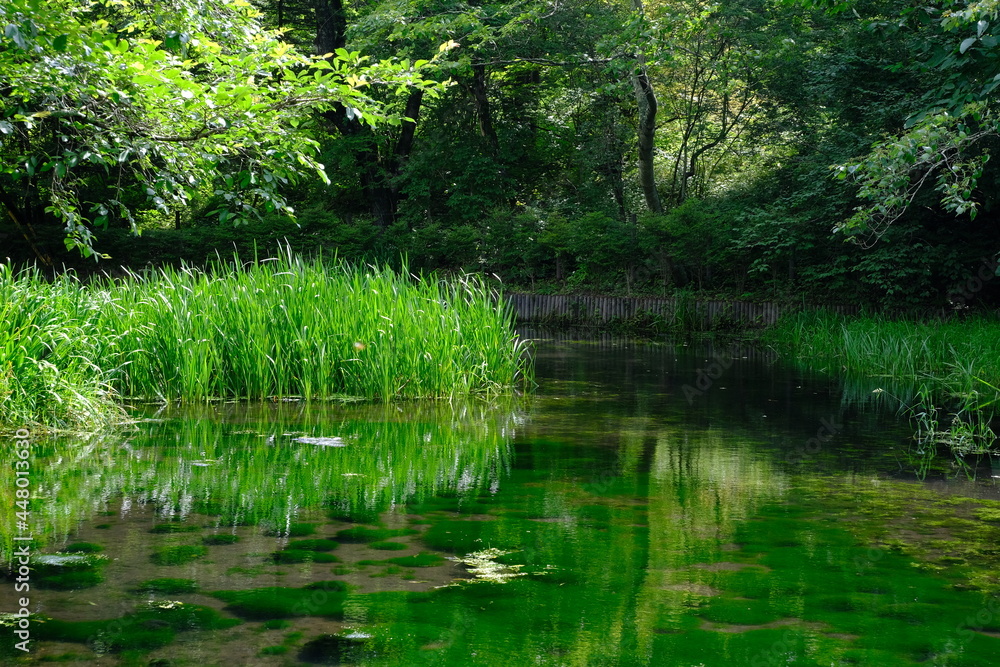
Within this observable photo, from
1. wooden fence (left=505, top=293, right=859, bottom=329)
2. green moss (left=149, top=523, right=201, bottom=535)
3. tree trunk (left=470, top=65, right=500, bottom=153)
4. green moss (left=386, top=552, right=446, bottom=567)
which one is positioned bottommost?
green moss (left=386, top=552, right=446, bottom=567)

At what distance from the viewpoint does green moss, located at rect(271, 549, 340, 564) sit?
3102mm

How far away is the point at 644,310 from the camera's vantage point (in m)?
15.8

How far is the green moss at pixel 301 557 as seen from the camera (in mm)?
3102

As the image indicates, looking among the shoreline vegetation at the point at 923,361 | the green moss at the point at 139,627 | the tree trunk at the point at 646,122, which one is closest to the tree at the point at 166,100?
the green moss at the point at 139,627

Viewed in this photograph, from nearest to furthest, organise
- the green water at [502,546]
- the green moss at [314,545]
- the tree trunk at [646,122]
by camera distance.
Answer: the green water at [502,546] → the green moss at [314,545] → the tree trunk at [646,122]

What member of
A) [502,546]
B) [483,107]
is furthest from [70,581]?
[483,107]

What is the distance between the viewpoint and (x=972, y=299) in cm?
1274

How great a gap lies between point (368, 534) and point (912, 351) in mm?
7651

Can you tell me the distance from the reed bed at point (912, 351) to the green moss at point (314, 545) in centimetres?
484

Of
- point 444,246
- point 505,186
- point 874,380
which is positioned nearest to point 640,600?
point 874,380

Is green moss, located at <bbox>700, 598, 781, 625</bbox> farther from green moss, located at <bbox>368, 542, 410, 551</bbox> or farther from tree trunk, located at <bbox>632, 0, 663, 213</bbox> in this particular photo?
tree trunk, located at <bbox>632, 0, 663, 213</bbox>

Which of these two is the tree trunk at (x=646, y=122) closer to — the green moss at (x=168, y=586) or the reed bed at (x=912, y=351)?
the reed bed at (x=912, y=351)

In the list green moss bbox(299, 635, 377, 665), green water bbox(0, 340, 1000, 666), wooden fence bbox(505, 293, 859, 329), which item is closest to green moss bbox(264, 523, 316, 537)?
green water bbox(0, 340, 1000, 666)

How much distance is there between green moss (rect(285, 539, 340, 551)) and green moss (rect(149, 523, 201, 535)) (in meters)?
0.42
